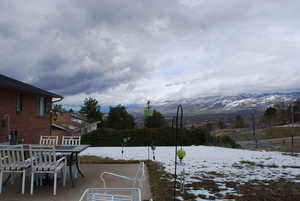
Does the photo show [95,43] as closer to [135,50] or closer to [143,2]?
[135,50]

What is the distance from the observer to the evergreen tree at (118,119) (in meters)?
27.9

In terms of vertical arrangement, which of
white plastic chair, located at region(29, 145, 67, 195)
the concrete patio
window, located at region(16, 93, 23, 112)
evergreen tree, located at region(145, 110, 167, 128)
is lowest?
the concrete patio

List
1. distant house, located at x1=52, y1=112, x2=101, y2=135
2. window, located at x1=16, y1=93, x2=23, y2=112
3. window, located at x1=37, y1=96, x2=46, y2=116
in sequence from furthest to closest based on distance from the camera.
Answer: distant house, located at x1=52, y1=112, x2=101, y2=135 → window, located at x1=37, y1=96, x2=46, y2=116 → window, located at x1=16, y1=93, x2=23, y2=112

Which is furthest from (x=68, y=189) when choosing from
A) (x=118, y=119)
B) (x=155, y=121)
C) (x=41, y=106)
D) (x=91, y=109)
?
(x=91, y=109)

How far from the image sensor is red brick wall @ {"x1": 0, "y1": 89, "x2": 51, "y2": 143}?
7978 mm

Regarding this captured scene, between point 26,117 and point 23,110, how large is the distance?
1.41 feet

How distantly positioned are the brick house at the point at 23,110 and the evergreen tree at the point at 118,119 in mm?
15940

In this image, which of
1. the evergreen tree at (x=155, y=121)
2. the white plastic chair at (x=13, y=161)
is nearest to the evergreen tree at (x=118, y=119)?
the evergreen tree at (x=155, y=121)

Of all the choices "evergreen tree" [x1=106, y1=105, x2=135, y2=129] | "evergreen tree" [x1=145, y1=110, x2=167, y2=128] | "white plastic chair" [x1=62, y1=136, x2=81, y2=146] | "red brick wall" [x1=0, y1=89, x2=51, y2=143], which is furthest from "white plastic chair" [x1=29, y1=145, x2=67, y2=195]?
"evergreen tree" [x1=106, y1=105, x2=135, y2=129]

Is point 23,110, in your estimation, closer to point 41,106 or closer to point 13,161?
point 41,106

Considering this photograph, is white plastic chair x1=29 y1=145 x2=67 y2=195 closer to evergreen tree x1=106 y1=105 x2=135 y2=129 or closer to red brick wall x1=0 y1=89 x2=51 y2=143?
red brick wall x1=0 y1=89 x2=51 y2=143

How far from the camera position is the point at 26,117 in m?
9.50

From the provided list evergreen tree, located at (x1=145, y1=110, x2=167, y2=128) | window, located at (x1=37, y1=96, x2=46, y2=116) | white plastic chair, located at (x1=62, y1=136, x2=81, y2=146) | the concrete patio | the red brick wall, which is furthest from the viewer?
evergreen tree, located at (x1=145, y1=110, x2=167, y2=128)

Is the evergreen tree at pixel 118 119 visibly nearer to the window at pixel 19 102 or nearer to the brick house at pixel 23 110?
the brick house at pixel 23 110
